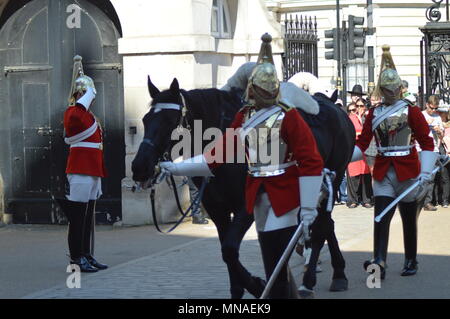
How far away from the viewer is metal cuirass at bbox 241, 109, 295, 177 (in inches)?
277

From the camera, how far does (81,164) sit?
34.9ft

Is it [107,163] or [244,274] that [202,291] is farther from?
[107,163]

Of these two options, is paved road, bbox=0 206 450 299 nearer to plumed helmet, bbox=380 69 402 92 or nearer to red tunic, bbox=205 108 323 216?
plumed helmet, bbox=380 69 402 92

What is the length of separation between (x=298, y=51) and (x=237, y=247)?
1015 centimetres

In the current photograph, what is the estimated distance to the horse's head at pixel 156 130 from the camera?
7.87 meters

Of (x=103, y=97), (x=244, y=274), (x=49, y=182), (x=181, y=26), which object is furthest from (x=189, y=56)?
(x=244, y=274)

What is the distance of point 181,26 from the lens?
14.2 metres

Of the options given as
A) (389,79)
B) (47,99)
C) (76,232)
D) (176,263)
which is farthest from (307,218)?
(47,99)

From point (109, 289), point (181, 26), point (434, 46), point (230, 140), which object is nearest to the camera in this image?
point (230, 140)

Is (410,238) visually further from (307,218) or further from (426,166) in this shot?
(307,218)

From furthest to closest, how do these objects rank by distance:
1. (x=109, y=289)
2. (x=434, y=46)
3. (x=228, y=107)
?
(x=434, y=46) < (x=109, y=289) < (x=228, y=107)

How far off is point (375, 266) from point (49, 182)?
6569 mm

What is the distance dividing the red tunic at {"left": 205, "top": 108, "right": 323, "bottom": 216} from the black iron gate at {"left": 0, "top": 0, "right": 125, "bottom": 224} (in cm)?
766

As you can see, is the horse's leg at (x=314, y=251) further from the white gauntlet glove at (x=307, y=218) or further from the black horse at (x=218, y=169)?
the white gauntlet glove at (x=307, y=218)
